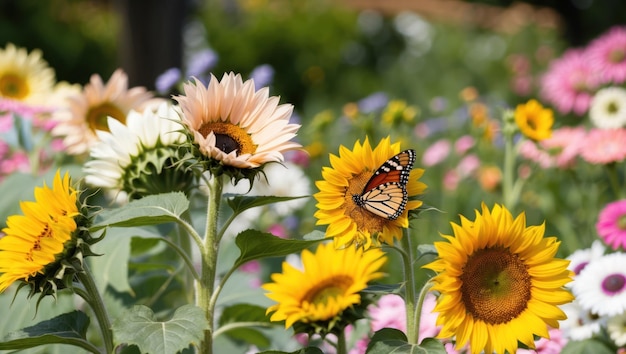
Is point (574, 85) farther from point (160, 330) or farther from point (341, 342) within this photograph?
point (160, 330)

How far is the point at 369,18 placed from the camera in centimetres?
1135

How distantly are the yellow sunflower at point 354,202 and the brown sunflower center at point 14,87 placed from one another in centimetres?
147

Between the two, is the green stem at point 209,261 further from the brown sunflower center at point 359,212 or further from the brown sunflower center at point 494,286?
the brown sunflower center at point 494,286

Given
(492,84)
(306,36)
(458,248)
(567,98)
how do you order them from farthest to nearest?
(306,36)
(492,84)
(567,98)
(458,248)

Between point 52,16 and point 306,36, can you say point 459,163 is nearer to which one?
point 306,36

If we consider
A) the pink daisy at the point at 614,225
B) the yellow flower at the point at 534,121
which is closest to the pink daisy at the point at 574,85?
the yellow flower at the point at 534,121

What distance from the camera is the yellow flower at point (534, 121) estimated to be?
84.1 inches

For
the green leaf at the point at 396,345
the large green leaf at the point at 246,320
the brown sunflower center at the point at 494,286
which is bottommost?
the green leaf at the point at 396,345

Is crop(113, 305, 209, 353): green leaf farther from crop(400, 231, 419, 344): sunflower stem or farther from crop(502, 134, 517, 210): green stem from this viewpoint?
crop(502, 134, 517, 210): green stem

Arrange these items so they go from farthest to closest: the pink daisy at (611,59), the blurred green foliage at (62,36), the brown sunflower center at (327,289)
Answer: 1. the blurred green foliage at (62,36)
2. the pink daisy at (611,59)
3. the brown sunflower center at (327,289)

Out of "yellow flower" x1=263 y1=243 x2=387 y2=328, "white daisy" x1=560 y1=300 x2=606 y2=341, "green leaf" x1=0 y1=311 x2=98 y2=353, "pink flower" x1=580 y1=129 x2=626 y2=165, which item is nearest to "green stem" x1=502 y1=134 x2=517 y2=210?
"pink flower" x1=580 y1=129 x2=626 y2=165

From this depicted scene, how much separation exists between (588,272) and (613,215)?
0.39 meters

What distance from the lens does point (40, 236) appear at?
4.05 feet

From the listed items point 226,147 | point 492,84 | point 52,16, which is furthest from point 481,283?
point 52,16
